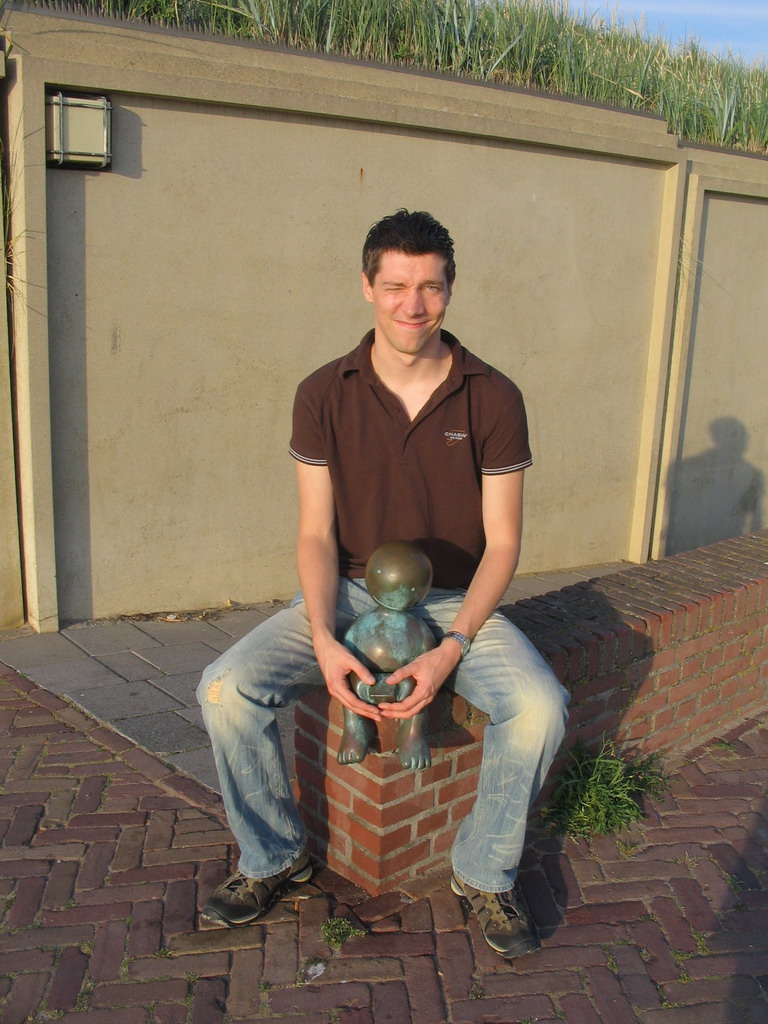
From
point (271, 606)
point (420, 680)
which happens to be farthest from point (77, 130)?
point (420, 680)

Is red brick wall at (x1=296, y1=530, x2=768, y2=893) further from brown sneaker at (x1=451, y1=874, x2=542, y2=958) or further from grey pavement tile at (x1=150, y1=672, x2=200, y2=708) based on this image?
grey pavement tile at (x1=150, y1=672, x2=200, y2=708)

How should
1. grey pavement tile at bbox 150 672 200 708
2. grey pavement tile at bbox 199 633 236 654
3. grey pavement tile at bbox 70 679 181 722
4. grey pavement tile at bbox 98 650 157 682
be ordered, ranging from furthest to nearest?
1. grey pavement tile at bbox 199 633 236 654
2. grey pavement tile at bbox 98 650 157 682
3. grey pavement tile at bbox 150 672 200 708
4. grey pavement tile at bbox 70 679 181 722

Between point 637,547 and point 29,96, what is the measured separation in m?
5.17

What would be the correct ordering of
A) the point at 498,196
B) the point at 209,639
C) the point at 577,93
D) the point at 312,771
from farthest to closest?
the point at 577,93
the point at 498,196
the point at 209,639
the point at 312,771

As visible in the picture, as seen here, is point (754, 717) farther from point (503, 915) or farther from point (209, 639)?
point (209, 639)

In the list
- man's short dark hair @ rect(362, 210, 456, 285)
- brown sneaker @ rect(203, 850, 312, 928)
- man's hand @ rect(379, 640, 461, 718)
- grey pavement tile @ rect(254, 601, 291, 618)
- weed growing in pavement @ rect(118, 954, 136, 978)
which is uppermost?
man's short dark hair @ rect(362, 210, 456, 285)

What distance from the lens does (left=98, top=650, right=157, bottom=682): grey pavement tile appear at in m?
4.59

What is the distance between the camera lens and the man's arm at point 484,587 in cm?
267

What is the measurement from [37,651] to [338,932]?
8.60 feet

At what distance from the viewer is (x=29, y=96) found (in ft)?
14.9

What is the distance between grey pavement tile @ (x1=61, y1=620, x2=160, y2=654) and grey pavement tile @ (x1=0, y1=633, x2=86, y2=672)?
0.06 m

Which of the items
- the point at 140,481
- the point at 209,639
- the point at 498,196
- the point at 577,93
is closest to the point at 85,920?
the point at 209,639

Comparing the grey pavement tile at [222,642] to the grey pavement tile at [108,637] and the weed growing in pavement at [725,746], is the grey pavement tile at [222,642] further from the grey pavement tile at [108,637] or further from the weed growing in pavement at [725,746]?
the weed growing in pavement at [725,746]

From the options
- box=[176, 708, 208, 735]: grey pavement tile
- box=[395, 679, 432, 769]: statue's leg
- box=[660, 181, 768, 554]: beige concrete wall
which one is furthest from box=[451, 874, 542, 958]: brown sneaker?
box=[660, 181, 768, 554]: beige concrete wall
